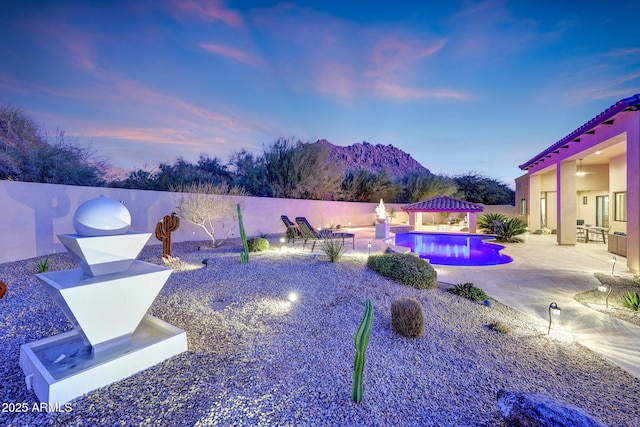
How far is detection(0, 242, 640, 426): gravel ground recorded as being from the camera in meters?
2.02

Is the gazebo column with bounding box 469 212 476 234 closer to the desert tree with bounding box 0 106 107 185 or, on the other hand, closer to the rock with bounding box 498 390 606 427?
the rock with bounding box 498 390 606 427

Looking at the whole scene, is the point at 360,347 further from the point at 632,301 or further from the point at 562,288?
the point at 562,288

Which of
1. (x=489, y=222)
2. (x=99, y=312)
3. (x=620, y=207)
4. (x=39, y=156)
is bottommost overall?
(x=99, y=312)

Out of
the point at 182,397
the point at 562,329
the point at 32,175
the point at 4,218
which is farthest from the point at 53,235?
the point at 562,329

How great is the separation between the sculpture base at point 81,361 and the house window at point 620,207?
16.4 meters

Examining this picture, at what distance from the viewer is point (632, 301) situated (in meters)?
4.50

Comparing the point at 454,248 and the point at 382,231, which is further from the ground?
the point at 382,231

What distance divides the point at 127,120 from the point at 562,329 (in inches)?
570

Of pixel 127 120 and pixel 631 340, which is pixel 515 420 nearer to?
pixel 631 340

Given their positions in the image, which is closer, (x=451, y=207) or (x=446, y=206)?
(x=451, y=207)

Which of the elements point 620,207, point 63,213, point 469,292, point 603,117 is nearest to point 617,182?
point 620,207

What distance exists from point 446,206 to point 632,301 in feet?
33.8

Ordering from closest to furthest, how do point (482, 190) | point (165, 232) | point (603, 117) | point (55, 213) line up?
point (55, 213) → point (165, 232) → point (603, 117) → point (482, 190)

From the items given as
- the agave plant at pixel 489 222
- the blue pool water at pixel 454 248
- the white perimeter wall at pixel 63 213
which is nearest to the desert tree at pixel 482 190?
the agave plant at pixel 489 222
